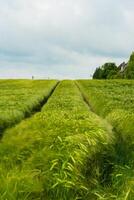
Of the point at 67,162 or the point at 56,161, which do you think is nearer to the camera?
the point at 67,162

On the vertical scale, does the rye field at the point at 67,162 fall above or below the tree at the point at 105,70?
above

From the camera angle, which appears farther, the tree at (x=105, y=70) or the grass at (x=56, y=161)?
the tree at (x=105, y=70)

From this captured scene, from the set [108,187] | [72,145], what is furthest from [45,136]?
[108,187]

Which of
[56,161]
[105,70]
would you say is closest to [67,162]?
[56,161]

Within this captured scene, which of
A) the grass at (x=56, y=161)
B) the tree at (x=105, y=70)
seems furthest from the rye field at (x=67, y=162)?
the tree at (x=105, y=70)

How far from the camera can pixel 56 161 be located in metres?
10.0

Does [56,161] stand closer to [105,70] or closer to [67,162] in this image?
[67,162]

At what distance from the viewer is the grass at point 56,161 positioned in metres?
9.09

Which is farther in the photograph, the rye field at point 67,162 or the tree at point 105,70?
the tree at point 105,70

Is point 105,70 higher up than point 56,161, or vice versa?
point 56,161

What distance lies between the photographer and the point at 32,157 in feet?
34.4

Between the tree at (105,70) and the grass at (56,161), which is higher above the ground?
the grass at (56,161)

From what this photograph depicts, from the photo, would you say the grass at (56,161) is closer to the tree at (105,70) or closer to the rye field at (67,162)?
the rye field at (67,162)

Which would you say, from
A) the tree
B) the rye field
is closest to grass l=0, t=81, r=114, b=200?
the rye field
